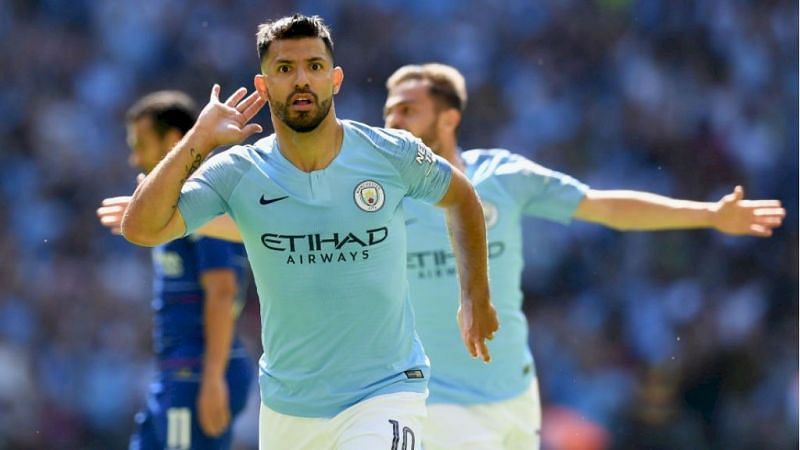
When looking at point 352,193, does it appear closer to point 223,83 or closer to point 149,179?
point 149,179

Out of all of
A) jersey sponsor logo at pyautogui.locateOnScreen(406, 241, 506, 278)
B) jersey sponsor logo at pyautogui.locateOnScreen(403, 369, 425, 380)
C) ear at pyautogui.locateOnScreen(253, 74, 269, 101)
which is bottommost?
jersey sponsor logo at pyautogui.locateOnScreen(403, 369, 425, 380)

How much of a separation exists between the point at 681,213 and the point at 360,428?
2417mm

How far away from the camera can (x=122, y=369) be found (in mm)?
12977

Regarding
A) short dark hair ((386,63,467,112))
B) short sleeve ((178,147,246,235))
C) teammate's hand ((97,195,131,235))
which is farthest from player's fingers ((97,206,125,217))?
short dark hair ((386,63,467,112))

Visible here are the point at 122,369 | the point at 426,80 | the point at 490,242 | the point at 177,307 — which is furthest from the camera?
the point at 122,369

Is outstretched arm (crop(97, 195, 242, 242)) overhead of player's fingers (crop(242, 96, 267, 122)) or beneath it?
beneath

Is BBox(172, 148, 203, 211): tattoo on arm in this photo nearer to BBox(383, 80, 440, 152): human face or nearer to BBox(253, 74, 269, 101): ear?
BBox(253, 74, 269, 101): ear

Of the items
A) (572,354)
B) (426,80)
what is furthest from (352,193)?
(572,354)

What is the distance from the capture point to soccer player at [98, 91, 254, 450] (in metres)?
7.29

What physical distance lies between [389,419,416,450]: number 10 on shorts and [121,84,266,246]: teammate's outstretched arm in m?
1.02

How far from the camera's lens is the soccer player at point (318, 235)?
15.8 feet

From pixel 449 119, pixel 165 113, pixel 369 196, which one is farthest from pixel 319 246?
pixel 165 113

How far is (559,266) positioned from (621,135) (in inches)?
65.5

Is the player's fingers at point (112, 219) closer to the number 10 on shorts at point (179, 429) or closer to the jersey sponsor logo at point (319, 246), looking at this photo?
the jersey sponsor logo at point (319, 246)
